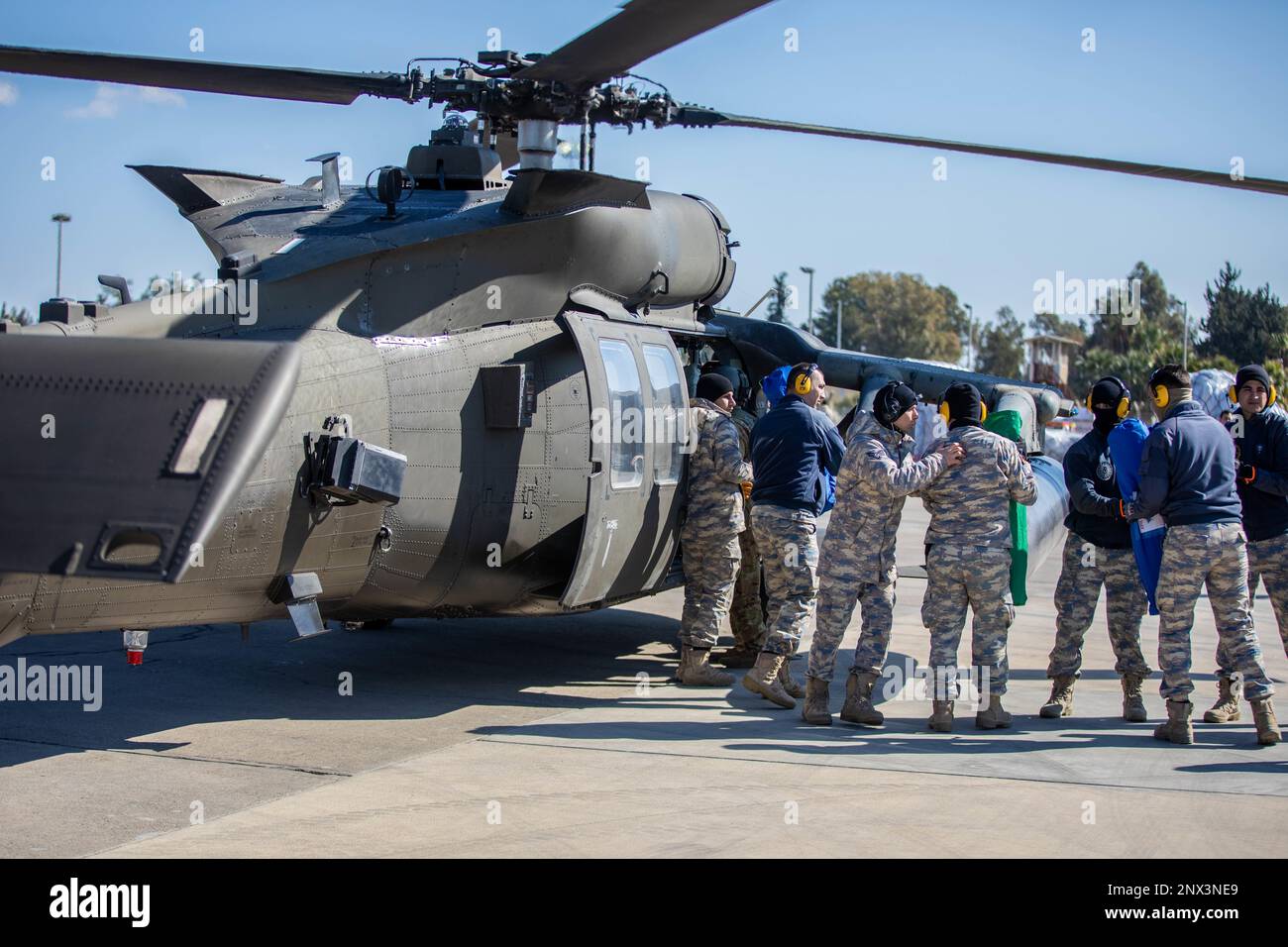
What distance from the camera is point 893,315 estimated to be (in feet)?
290

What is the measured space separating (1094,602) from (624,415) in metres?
3.04

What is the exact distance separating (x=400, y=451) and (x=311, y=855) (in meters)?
2.45

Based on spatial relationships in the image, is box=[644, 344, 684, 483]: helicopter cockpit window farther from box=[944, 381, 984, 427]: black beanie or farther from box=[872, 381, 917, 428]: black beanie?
box=[944, 381, 984, 427]: black beanie

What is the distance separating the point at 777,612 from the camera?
317 inches

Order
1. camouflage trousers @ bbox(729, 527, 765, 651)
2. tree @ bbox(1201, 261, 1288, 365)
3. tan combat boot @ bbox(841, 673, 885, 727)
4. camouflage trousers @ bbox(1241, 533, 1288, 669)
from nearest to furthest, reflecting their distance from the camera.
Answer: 1. tan combat boot @ bbox(841, 673, 885, 727)
2. camouflage trousers @ bbox(1241, 533, 1288, 669)
3. camouflage trousers @ bbox(729, 527, 765, 651)
4. tree @ bbox(1201, 261, 1288, 365)

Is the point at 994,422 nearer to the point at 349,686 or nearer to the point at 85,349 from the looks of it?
the point at 349,686

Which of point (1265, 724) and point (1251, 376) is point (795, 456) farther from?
point (1265, 724)

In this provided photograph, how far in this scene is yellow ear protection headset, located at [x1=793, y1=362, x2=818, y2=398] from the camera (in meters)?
8.14

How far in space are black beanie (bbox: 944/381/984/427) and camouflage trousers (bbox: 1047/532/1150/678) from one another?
99cm

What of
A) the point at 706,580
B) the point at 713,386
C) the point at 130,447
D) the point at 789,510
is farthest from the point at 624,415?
the point at 130,447

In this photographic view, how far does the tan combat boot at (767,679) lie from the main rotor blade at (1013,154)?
354cm

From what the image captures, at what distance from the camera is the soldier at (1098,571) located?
7.78 meters

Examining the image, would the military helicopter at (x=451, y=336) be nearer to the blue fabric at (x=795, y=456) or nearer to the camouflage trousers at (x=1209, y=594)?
the blue fabric at (x=795, y=456)

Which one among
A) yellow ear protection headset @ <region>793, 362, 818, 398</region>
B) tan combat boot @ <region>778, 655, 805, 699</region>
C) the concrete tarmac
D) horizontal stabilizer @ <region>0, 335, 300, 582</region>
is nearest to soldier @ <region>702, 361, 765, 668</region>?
the concrete tarmac
